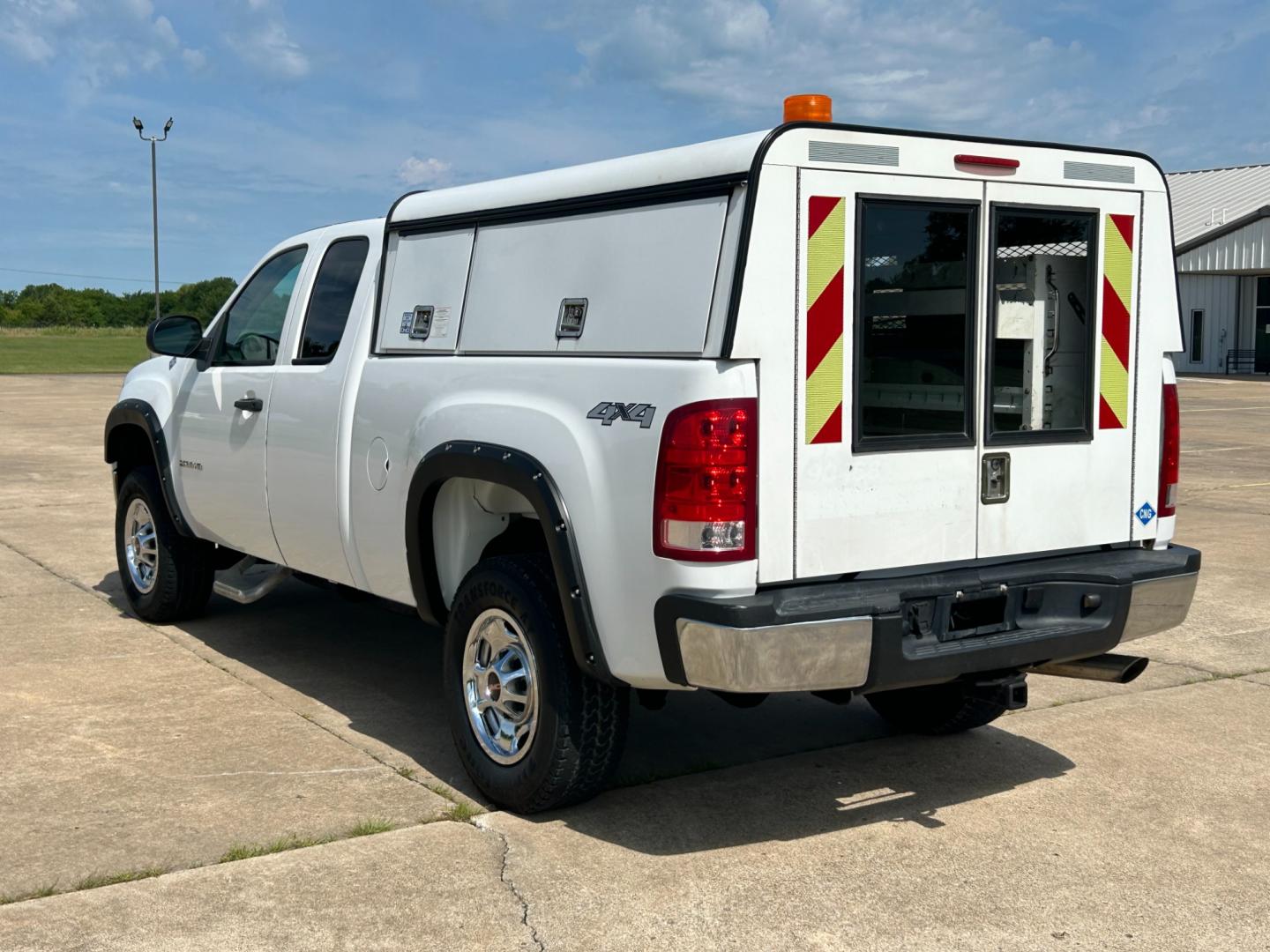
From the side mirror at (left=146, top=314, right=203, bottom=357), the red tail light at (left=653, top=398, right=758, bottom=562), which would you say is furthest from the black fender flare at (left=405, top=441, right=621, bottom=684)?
the side mirror at (left=146, top=314, right=203, bottom=357)

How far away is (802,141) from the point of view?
415 centimetres

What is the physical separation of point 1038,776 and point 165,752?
3231 millimetres

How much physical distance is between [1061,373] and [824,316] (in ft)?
3.64

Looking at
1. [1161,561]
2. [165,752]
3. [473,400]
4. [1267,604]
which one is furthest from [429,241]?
[1267,604]

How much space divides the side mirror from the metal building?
136 feet

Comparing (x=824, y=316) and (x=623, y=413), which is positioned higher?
(x=824, y=316)

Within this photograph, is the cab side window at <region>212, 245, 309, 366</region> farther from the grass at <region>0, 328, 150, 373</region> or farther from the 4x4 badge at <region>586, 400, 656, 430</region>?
the grass at <region>0, 328, 150, 373</region>

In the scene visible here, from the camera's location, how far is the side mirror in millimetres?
6992

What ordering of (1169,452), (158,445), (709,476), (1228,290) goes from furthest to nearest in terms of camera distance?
(1228,290) < (158,445) < (1169,452) < (709,476)

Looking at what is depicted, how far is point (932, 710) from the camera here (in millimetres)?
5656

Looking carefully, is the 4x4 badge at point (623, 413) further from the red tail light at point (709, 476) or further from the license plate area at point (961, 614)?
the license plate area at point (961, 614)

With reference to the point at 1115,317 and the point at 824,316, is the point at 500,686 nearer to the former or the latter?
the point at 824,316

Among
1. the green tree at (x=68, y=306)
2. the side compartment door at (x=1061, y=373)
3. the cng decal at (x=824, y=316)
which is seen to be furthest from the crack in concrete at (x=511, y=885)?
the green tree at (x=68, y=306)

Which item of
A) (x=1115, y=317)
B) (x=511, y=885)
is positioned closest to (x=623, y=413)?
(x=511, y=885)
